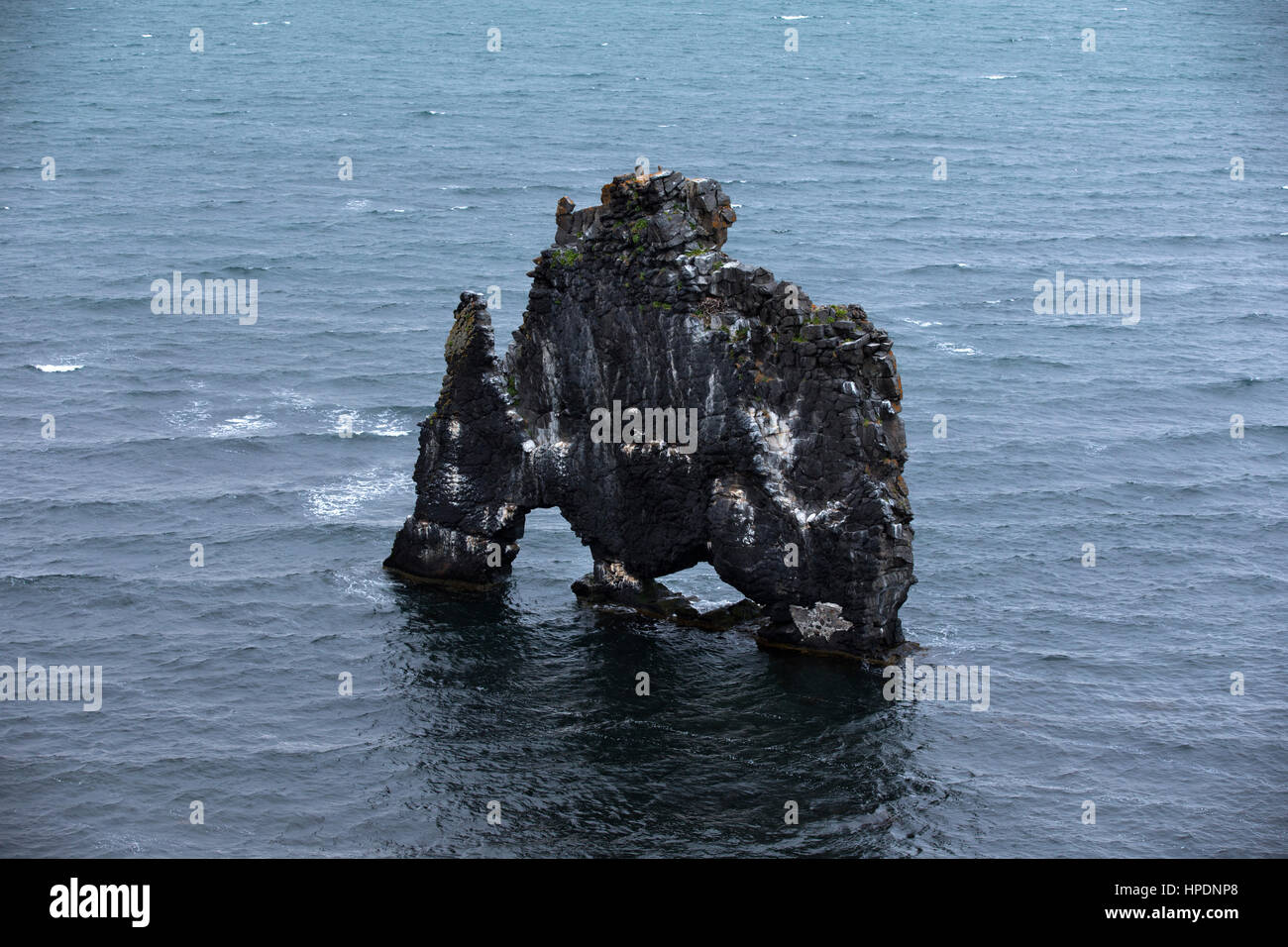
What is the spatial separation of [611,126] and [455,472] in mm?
108640

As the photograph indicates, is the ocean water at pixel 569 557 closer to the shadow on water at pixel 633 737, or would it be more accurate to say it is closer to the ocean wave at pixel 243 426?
the shadow on water at pixel 633 737

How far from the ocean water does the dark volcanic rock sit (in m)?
4.59

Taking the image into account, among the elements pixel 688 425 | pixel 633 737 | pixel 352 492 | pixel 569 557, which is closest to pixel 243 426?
pixel 352 492

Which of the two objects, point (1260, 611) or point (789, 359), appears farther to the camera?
point (1260, 611)

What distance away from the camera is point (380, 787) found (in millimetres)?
78750

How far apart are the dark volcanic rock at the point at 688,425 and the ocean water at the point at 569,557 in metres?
4.59

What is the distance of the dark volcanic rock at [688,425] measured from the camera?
281 ft

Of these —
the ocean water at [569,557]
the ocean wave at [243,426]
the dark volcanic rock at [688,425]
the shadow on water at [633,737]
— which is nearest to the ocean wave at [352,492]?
the ocean water at [569,557]

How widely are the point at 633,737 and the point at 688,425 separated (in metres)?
15.7

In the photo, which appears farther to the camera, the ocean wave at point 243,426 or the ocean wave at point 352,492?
the ocean wave at point 243,426

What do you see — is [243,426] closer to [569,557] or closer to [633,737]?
[569,557]
